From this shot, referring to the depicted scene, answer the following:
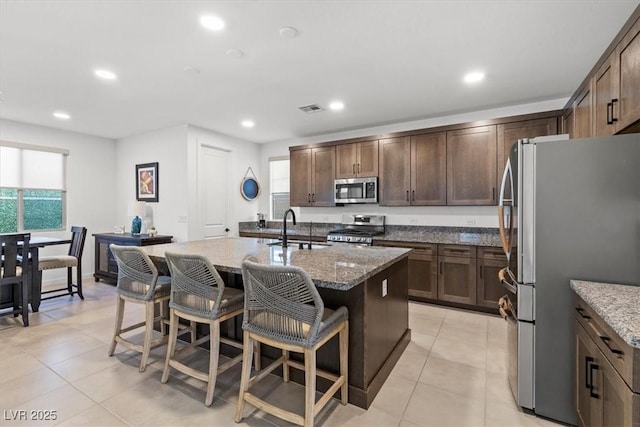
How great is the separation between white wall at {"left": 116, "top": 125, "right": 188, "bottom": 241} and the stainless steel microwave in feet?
8.02

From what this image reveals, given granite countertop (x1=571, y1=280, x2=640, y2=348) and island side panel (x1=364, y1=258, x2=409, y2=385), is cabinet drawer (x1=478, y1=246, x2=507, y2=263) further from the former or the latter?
granite countertop (x1=571, y1=280, x2=640, y2=348)

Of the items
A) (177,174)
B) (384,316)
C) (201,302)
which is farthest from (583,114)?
Result: (177,174)

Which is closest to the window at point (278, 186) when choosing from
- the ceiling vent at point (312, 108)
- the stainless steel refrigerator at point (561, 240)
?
the ceiling vent at point (312, 108)

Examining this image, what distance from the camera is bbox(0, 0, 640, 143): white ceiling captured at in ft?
6.79

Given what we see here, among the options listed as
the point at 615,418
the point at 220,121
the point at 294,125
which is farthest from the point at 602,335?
the point at 220,121

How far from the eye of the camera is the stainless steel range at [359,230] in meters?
4.43

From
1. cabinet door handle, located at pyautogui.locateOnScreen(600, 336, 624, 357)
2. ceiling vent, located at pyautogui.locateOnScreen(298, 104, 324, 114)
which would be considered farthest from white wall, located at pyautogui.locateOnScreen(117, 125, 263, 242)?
cabinet door handle, located at pyautogui.locateOnScreen(600, 336, 624, 357)

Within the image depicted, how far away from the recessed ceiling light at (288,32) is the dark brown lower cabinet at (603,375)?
2.51m

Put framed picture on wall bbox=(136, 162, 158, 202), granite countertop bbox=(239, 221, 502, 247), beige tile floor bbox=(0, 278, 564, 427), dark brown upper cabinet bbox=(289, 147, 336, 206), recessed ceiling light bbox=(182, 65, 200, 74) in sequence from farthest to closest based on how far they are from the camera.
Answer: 1. framed picture on wall bbox=(136, 162, 158, 202)
2. dark brown upper cabinet bbox=(289, 147, 336, 206)
3. granite countertop bbox=(239, 221, 502, 247)
4. recessed ceiling light bbox=(182, 65, 200, 74)
5. beige tile floor bbox=(0, 278, 564, 427)

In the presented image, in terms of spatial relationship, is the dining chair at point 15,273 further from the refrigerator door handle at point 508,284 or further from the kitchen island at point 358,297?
the refrigerator door handle at point 508,284

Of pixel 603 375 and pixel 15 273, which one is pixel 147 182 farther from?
pixel 603 375

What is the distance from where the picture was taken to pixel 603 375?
139cm

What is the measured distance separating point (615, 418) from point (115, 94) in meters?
4.83

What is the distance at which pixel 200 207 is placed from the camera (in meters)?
5.13
